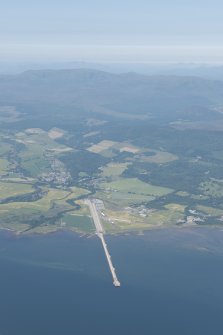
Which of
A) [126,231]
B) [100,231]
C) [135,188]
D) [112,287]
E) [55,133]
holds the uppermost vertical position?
[55,133]

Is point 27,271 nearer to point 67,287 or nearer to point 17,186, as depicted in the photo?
point 67,287

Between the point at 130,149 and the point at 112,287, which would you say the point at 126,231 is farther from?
the point at 130,149

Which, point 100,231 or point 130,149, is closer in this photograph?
point 100,231

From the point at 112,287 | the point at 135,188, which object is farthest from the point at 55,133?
the point at 112,287

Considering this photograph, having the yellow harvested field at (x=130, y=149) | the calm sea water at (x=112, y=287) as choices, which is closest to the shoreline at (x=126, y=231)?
the calm sea water at (x=112, y=287)

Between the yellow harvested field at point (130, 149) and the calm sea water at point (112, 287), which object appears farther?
the yellow harvested field at point (130, 149)

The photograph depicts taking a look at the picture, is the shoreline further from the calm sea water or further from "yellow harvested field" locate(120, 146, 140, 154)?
"yellow harvested field" locate(120, 146, 140, 154)

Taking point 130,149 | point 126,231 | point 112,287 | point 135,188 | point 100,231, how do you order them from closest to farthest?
1. point 112,287
2. point 100,231
3. point 126,231
4. point 135,188
5. point 130,149

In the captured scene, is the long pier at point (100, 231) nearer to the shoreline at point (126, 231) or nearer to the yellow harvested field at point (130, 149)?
the shoreline at point (126, 231)

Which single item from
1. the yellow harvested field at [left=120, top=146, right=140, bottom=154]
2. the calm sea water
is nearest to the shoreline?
the calm sea water
